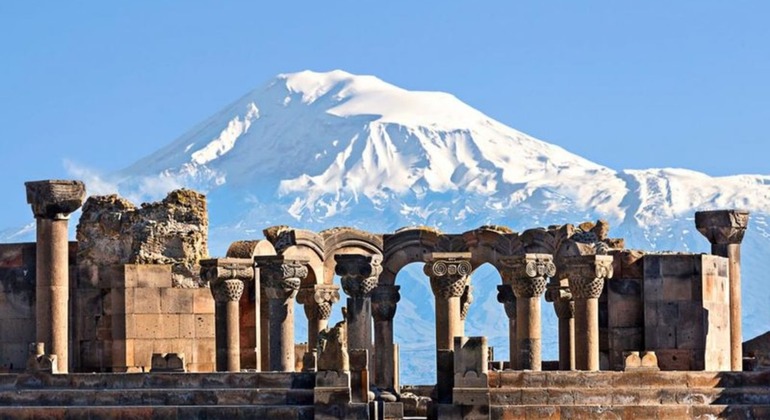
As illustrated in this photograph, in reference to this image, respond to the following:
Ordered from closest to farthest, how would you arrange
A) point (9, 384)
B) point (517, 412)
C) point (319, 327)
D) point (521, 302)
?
point (517, 412), point (9, 384), point (521, 302), point (319, 327)

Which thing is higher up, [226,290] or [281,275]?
[281,275]

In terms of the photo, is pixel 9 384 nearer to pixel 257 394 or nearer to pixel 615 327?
pixel 257 394

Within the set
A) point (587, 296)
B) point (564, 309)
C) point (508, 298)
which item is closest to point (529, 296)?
point (587, 296)

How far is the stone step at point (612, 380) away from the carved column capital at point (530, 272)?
5.66 metres

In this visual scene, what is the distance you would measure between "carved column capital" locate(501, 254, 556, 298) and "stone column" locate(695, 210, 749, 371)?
584cm

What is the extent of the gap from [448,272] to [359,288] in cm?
272

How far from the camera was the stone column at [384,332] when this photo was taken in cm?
5641

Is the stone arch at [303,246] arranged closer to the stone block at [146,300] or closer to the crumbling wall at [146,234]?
the crumbling wall at [146,234]

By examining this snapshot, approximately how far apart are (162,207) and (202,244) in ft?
4.15

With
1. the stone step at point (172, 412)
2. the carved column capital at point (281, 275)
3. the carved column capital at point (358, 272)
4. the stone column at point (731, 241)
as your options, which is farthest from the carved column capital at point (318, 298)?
the stone step at point (172, 412)

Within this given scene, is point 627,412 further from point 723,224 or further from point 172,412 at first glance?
point 723,224

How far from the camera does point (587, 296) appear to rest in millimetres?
53250

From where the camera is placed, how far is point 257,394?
47375 millimetres

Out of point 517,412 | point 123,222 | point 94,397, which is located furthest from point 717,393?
point 123,222
